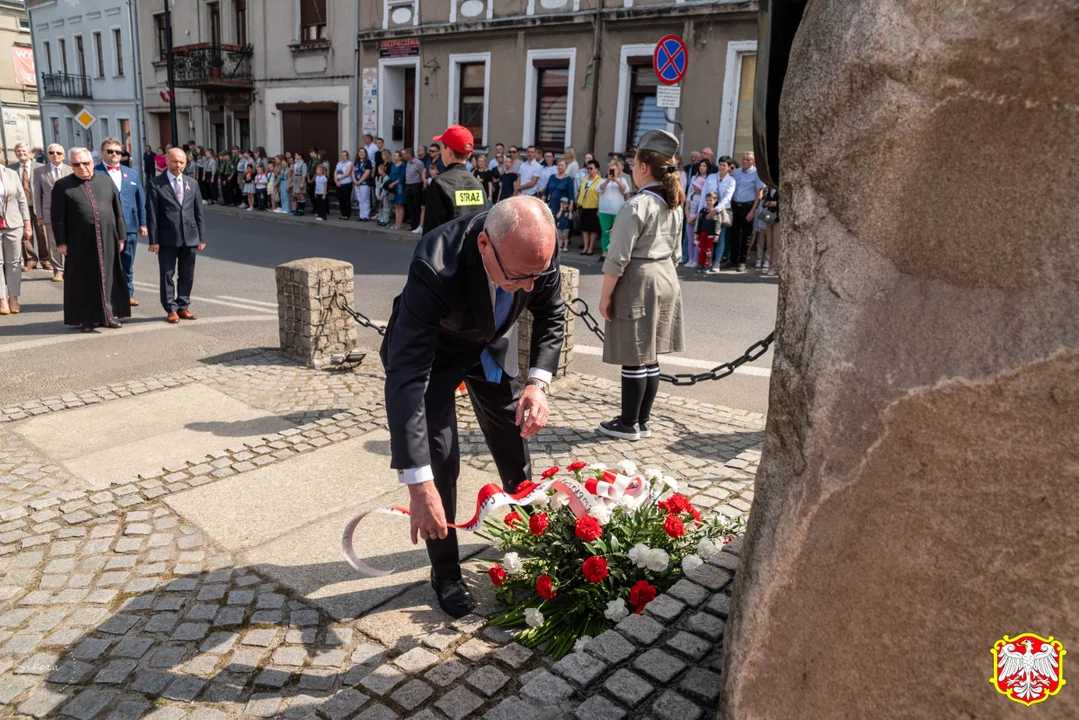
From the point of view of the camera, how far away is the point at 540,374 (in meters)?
3.60

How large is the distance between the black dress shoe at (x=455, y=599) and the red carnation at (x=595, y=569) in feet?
1.85

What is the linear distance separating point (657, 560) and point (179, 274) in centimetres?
765

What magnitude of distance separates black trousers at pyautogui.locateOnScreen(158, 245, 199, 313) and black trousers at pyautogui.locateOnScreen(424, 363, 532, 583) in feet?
21.3

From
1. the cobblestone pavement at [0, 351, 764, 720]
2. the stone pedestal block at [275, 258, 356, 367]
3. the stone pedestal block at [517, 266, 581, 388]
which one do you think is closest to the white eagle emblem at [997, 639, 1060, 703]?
the cobblestone pavement at [0, 351, 764, 720]

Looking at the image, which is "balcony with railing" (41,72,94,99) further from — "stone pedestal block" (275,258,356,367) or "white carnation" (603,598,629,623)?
"white carnation" (603,598,629,623)

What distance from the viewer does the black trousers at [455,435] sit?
342 cm

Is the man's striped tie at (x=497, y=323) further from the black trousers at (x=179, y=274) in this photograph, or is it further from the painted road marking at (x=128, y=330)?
the black trousers at (x=179, y=274)

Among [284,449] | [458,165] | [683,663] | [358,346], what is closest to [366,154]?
[358,346]

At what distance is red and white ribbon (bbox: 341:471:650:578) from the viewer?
3.55 m

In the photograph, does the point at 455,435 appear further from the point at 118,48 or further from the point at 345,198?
the point at 118,48

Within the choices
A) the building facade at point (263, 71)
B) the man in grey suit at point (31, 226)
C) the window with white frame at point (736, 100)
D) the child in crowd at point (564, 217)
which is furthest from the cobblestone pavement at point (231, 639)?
the building facade at point (263, 71)

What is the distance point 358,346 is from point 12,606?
510cm

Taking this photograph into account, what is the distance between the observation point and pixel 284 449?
5352 mm

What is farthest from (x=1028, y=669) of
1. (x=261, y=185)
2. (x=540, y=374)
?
(x=261, y=185)
